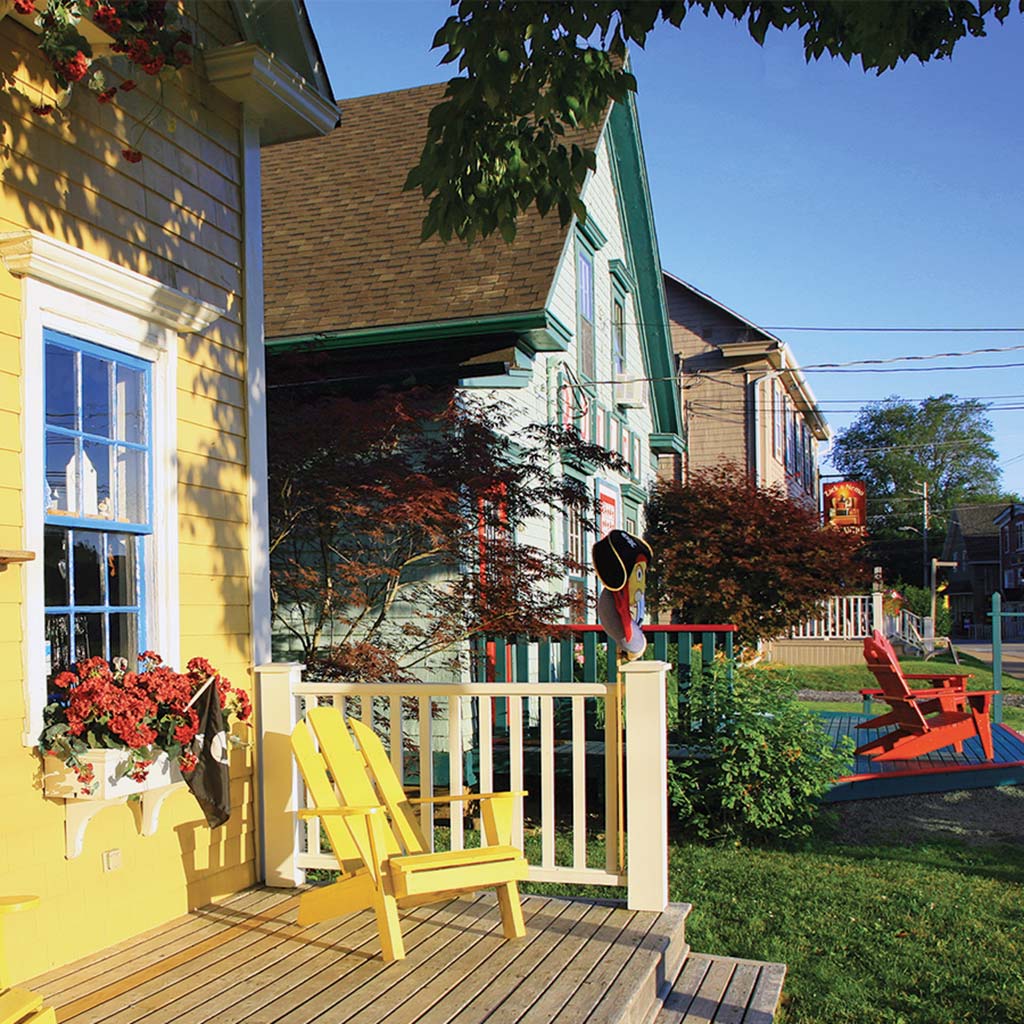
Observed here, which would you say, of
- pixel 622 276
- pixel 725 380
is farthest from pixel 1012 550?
pixel 622 276

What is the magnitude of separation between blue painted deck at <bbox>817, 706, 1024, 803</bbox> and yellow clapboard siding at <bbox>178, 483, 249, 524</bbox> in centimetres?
481

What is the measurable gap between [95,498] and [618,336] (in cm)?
1016

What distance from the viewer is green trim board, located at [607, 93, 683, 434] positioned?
44.8 ft

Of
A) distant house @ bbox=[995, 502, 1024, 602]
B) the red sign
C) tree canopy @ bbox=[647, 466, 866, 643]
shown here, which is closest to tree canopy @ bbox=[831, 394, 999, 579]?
distant house @ bbox=[995, 502, 1024, 602]

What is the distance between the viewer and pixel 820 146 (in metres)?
13.0

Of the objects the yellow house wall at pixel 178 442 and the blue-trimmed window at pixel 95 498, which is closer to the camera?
the yellow house wall at pixel 178 442

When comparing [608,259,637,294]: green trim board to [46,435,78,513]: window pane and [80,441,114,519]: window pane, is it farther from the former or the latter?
[46,435,78,513]: window pane

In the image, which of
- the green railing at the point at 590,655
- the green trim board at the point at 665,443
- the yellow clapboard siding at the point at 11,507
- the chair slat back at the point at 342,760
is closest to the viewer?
the yellow clapboard siding at the point at 11,507

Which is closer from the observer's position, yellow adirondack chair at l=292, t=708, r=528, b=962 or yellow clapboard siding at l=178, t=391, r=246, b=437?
yellow adirondack chair at l=292, t=708, r=528, b=962

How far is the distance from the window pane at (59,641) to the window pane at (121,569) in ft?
0.95

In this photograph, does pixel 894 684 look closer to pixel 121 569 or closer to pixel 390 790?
pixel 390 790

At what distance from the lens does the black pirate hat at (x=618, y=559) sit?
16.4ft

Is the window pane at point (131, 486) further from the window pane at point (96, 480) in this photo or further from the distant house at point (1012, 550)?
the distant house at point (1012, 550)

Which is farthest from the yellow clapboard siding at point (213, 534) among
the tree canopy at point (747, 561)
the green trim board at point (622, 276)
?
the tree canopy at point (747, 561)
